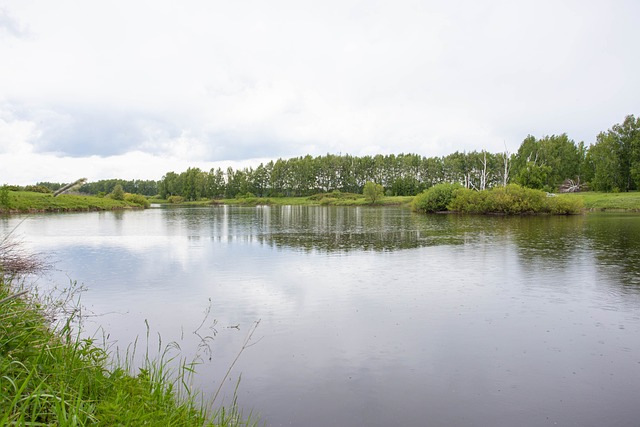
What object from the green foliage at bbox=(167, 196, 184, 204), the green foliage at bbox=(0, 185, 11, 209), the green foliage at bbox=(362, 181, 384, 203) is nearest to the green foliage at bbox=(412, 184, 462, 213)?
the green foliage at bbox=(362, 181, 384, 203)

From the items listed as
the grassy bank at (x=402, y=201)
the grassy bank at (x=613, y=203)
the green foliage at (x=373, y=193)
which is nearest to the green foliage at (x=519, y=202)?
the grassy bank at (x=402, y=201)

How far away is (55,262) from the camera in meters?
17.4

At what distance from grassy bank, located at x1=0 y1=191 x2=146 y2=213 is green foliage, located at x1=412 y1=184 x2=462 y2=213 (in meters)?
47.1

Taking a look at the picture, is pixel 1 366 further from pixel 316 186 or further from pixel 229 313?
pixel 316 186

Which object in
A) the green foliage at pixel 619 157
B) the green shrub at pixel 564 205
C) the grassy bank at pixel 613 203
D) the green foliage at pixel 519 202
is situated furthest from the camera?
the green foliage at pixel 619 157

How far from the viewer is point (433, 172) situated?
118m

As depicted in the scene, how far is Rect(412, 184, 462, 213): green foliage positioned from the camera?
191 ft

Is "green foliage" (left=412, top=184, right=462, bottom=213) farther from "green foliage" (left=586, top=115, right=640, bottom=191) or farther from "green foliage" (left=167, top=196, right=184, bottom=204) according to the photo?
"green foliage" (left=167, top=196, right=184, bottom=204)

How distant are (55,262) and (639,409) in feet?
64.1

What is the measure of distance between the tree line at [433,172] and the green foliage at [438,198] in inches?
655

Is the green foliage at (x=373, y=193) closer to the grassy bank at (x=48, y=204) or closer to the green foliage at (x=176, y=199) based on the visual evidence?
the grassy bank at (x=48, y=204)

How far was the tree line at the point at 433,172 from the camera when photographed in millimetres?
68812

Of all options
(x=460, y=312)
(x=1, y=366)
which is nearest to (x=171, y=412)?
(x=1, y=366)

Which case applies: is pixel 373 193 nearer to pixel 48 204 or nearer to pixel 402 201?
pixel 402 201
